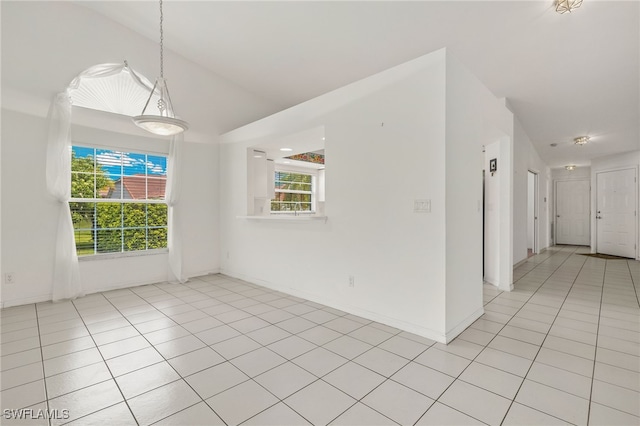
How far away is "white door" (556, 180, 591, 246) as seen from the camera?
9.72 m

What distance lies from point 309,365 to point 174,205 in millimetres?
3741

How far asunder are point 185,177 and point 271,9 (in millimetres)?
2964

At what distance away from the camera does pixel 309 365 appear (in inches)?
86.3

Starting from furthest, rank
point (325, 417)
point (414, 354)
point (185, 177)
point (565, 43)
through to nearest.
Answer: point (185, 177), point (565, 43), point (414, 354), point (325, 417)

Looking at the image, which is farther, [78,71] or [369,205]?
[78,71]

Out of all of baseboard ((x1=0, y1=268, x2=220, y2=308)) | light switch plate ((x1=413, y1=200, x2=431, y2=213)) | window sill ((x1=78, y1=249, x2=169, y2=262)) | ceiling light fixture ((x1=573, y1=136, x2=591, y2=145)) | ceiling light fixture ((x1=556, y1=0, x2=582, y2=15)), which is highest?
ceiling light fixture ((x1=556, y1=0, x2=582, y2=15))

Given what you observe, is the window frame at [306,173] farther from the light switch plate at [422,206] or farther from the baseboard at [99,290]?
the light switch plate at [422,206]

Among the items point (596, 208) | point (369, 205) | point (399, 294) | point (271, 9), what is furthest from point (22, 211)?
point (596, 208)

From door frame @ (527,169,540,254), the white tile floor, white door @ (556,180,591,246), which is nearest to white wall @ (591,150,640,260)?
door frame @ (527,169,540,254)

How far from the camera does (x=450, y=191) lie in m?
2.60

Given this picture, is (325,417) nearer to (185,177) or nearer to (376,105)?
(376,105)

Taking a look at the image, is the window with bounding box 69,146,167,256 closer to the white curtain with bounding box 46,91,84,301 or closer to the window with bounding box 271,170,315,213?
the white curtain with bounding box 46,91,84,301

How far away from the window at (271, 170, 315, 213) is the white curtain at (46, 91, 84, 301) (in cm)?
392

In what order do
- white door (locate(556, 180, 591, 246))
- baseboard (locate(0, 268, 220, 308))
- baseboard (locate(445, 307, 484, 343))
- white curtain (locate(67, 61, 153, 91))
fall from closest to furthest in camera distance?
baseboard (locate(445, 307, 484, 343))
baseboard (locate(0, 268, 220, 308))
white curtain (locate(67, 61, 153, 91))
white door (locate(556, 180, 591, 246))
